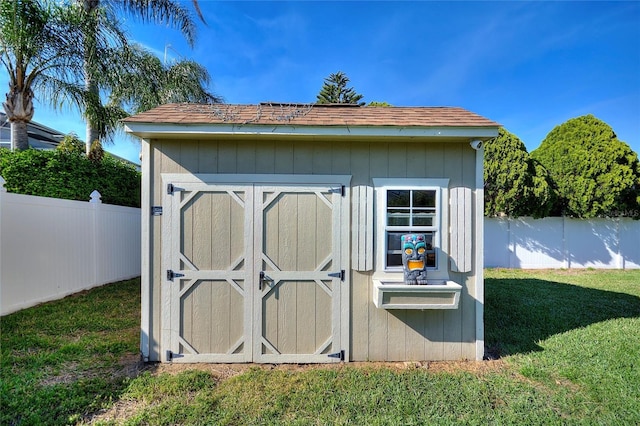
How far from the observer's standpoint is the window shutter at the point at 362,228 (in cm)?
333

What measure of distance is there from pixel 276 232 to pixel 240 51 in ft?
24.5

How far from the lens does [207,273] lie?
3301mm

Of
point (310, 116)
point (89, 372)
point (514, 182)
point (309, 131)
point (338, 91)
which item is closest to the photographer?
point (89, 372)

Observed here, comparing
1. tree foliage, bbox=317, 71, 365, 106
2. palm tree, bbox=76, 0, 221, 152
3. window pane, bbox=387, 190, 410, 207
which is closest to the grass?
window pane, bbox=387, 190, 410, 207

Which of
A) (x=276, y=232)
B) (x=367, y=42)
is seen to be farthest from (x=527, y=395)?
(x=367, y=42)

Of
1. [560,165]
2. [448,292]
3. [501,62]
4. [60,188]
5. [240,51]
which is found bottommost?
[448,292]

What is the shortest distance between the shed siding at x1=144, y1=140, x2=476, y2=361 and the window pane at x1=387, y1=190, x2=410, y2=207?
21cm

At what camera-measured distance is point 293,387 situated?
110 inches

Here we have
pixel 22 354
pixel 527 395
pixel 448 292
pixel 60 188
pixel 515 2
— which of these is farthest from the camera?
pixel 515 2

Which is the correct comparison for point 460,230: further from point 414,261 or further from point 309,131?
point 309,131

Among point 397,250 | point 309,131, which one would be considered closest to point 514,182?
point 397,250

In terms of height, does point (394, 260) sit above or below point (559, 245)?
above

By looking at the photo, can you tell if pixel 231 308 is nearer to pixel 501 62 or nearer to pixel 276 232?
pixel 276 232

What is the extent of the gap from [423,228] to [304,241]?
4.59 feet
